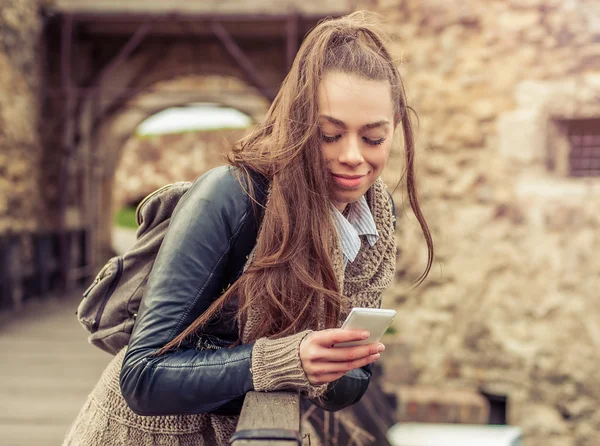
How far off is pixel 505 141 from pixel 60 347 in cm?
354

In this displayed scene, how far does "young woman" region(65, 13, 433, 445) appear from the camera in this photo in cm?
106

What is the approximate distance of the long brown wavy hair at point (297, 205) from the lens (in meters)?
1.12

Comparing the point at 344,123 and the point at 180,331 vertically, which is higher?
the point at 344,123

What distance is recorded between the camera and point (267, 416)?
0.97 m

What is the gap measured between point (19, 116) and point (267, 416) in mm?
6133

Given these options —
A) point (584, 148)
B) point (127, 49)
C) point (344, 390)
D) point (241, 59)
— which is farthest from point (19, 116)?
point (344, 390)

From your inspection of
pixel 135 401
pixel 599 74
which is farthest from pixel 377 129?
pixel 599 74

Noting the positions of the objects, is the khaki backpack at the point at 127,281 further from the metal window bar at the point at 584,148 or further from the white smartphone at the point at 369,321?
the metal window bar at the point at 584,148

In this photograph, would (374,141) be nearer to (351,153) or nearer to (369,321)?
(351,153)

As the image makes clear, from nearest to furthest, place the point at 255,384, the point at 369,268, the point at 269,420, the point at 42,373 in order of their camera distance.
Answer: the point at 269,420
the point at 255,384
the point at 369,268
the point at 42,373

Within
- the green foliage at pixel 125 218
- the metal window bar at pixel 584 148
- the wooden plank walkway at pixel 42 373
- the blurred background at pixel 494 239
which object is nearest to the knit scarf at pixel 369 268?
the wooden plank walkway at pixel 42 373

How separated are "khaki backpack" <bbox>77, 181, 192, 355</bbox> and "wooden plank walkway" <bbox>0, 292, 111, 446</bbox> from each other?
2.10 metres

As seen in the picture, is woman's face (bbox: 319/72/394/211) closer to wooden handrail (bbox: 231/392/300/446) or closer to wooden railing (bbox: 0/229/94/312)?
wooden handrail (bbox: 231/392/300/446)

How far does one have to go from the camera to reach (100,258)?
9031mm
